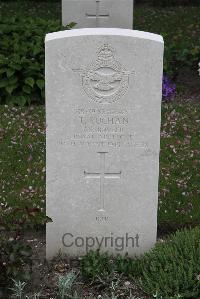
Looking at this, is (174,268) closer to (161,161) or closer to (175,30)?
(161,161)

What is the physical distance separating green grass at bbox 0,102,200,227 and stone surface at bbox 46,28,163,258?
2.26 ft

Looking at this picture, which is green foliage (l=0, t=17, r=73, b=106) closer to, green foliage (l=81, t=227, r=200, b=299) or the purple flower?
the purple flower

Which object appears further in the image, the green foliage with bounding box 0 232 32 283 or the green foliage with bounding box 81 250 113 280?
the green foliage with bounding box 81 250 113 280

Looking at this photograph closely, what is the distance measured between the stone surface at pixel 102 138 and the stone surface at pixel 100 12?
5.80 metres

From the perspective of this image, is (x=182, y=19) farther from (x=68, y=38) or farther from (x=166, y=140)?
(x=68, y=38)

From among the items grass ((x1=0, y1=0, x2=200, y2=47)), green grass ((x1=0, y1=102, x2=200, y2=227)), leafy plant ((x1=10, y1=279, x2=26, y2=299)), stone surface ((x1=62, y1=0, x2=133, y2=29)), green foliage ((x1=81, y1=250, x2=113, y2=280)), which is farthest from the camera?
grass ((x1=0, y1=0, x2=200, y2=47))

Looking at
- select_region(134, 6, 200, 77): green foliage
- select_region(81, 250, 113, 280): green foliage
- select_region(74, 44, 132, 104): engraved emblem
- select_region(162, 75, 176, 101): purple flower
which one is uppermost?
select_region(74, 44, 132, 104): engraved emblem

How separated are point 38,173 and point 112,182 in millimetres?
1603

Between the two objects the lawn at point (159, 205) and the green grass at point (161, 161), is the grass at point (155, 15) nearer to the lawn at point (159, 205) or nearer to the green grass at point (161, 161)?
the lawn at point (159, 205)

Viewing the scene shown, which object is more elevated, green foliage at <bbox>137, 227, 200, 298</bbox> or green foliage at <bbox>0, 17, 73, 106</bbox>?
green foliage at <bbox>0, 17, 73, 106</bbox>

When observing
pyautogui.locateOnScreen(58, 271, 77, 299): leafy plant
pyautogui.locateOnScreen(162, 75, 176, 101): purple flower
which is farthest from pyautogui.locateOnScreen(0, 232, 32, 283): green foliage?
pyautogui.locateOnScreen(162, 75, 176, 101): purple flower

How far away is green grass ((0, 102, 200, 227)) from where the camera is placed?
19.6 feet

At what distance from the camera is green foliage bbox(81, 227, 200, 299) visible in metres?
4.68

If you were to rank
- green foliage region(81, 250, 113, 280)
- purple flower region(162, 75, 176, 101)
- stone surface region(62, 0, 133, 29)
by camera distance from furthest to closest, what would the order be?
stone surface region(62, 0, 133, 29) → purple flower region(162, 75, 176, 101) → green foliage region(81, 250, 113, 280)
